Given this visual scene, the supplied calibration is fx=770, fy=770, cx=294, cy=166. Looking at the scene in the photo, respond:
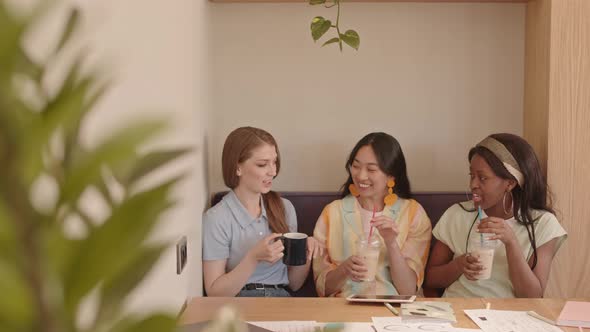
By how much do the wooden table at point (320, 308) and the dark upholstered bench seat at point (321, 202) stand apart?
86cm

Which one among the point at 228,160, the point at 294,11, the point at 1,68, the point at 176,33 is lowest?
the point at 228,160

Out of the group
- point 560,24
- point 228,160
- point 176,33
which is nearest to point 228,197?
point 228,160

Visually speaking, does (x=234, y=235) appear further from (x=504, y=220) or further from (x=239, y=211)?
(x=504, y=220)

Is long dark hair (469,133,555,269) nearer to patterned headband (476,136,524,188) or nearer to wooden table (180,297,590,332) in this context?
patterned headband (476,136,524,188)

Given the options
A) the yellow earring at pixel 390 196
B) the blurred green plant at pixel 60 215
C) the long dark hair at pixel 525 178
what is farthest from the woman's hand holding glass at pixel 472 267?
the blurred green plant at pixel 60 215

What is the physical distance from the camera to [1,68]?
24 cm

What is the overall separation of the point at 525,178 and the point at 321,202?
0.78 metres

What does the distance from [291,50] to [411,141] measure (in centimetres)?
61

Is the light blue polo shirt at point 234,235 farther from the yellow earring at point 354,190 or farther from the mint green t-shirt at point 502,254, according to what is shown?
the mint green t-shirt at point 502,254

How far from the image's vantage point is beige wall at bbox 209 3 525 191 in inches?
121

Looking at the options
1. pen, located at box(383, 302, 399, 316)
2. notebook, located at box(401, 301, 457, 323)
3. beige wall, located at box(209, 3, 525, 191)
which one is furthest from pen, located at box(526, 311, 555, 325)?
beige wall, located at box(209, 3, 525, 191)

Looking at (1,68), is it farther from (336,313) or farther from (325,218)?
(325,218)

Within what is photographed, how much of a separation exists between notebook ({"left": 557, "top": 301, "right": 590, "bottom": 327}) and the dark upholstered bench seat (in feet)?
3.13

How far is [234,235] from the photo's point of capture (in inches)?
100
